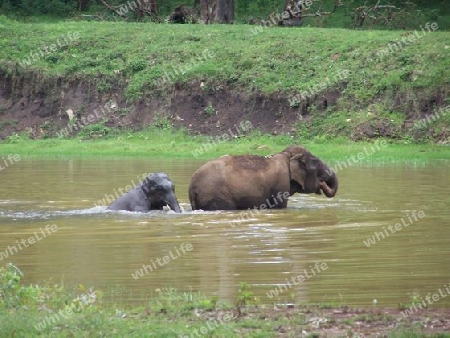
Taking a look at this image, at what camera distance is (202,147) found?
3366cm

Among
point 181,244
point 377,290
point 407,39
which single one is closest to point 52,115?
point 407,39

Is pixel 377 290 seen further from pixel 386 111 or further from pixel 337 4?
pixel 337 4

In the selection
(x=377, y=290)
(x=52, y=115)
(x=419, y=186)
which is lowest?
(x=52, y=115)

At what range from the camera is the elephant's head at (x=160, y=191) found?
64.6ft

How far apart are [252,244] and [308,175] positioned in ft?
17.2

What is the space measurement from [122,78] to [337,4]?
9.45m

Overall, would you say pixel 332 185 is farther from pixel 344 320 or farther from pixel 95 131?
pixel 95 131

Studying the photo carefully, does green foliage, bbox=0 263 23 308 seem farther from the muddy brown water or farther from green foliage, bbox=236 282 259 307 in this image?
green foliage, bbox=236 282 259 307

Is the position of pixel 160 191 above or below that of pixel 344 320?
below

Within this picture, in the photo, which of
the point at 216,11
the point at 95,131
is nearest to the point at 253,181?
the point at 95,131

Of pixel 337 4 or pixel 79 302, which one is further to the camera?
pixel 337 4

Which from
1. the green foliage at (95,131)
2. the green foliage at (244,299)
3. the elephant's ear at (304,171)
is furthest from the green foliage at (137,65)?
the green foliage at (244,299)

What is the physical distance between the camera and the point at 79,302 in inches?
405

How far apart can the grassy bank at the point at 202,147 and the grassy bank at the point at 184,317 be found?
62.9 ft
